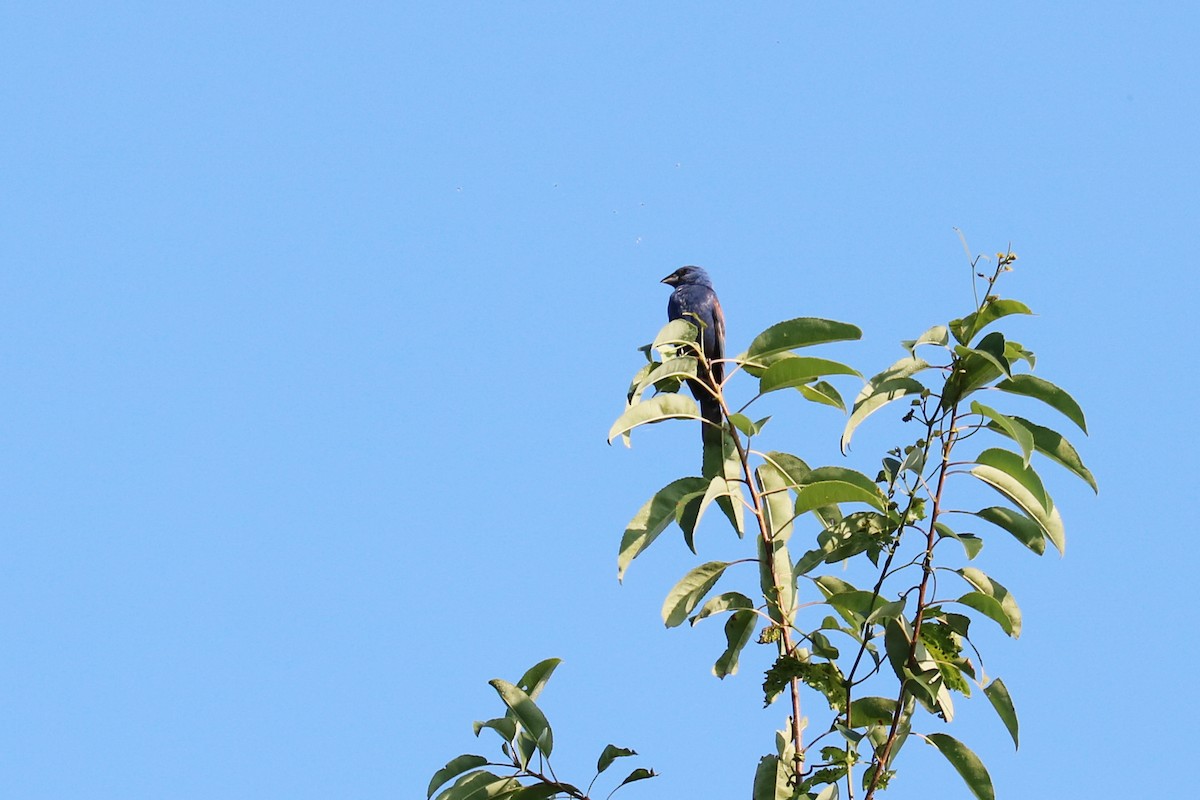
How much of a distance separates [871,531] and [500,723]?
3.38ft

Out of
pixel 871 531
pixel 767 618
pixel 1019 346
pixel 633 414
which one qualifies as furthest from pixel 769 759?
pixel 1019 346

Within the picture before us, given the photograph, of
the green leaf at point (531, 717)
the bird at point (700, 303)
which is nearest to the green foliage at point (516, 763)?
the green leaf at point (531, 717)

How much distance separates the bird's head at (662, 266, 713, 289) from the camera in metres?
8.15

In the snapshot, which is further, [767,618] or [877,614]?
[767,618]

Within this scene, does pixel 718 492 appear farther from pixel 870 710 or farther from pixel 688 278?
pixel 688 278

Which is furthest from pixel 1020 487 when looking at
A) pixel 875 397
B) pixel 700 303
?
pixel 700 303

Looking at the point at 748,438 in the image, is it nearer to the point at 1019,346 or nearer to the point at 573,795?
the point at 1019,346

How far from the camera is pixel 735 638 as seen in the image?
3.34 metres

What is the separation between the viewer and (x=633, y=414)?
10.9ft

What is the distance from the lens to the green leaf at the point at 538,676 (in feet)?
10.8

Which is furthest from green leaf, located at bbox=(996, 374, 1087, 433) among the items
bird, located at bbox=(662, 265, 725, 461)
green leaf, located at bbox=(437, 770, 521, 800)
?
Answer: bird, located at bbox=(662, 265, 725, 461)

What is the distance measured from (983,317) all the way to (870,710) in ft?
3.41

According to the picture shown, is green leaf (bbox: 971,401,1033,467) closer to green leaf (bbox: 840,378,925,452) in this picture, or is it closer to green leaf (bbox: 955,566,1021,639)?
green leaf (bbox: 840,378,925,452)

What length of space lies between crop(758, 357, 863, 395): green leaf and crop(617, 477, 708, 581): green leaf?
0.32 m
